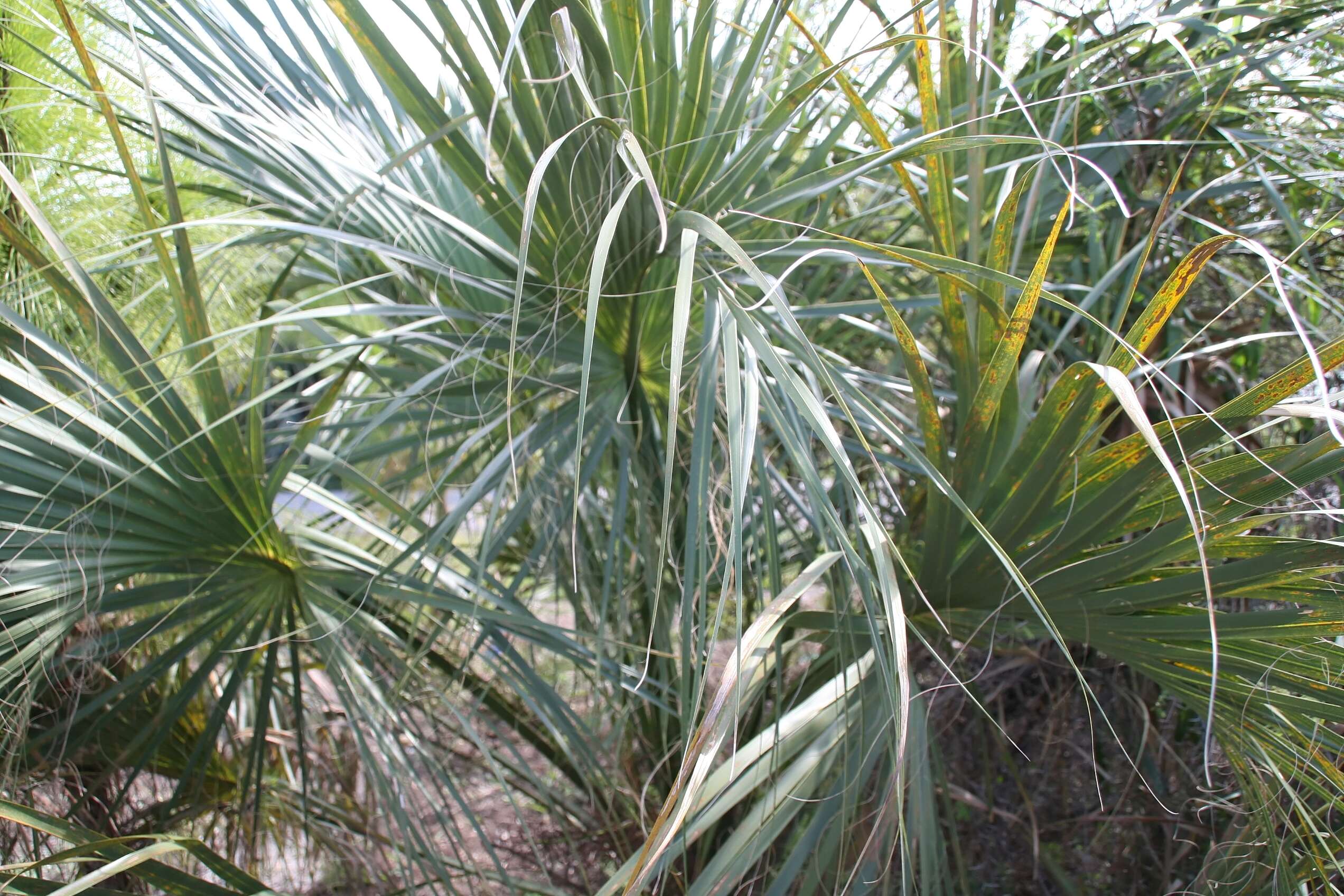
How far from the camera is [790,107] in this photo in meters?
0.89

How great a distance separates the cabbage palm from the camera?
27.5 inches

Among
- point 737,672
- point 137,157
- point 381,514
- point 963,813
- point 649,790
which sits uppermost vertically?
point 137,157

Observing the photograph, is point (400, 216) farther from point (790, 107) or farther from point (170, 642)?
point (170, 642)

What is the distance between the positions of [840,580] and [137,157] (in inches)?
47.2

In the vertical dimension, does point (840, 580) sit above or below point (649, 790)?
above

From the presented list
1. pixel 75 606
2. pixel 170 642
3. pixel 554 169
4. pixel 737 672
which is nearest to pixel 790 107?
pixel 554 169

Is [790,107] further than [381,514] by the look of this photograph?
No

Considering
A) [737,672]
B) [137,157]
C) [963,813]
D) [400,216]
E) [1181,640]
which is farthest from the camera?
[963,813]

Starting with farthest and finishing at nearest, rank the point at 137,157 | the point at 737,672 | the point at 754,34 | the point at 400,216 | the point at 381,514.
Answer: the point at 381,514, the point at 137,157, the point at 400,216, the point at 754,34, the point at 737,672

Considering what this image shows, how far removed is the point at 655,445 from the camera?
1.23 meters

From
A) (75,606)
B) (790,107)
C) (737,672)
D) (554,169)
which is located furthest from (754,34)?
(75,606)

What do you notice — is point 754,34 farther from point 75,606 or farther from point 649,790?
point 649,790

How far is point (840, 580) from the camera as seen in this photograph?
88cm

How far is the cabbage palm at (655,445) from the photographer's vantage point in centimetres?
70
